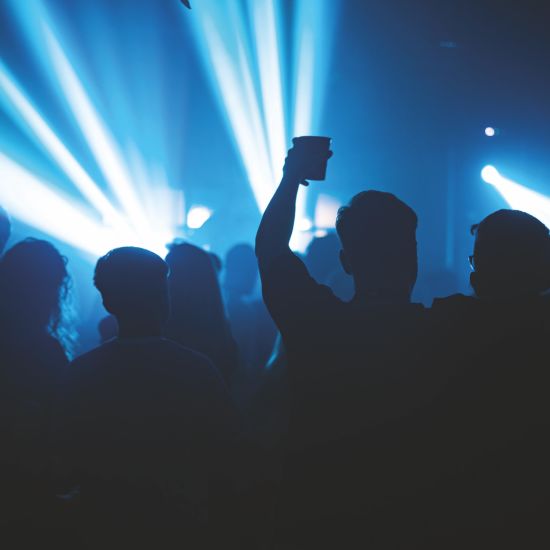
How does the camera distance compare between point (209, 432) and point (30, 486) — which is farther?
point (30, 486)

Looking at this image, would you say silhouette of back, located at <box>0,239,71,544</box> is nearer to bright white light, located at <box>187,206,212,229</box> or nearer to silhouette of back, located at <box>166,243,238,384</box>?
silhouette of back, located at <box>166,243,238,384</box>

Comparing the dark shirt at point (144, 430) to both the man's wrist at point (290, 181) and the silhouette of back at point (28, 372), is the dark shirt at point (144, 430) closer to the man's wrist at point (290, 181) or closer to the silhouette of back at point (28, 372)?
the silhouette of back at point (28, 372)

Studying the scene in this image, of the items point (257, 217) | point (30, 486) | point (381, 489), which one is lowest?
point (30, 486)

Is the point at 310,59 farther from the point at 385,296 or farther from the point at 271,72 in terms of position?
the point at 385,296

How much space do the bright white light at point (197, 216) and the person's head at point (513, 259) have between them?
7.42 metres

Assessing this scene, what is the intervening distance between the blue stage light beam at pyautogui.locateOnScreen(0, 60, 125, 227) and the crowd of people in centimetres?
491

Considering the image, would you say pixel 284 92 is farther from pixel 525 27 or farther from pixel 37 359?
pixel 37 359

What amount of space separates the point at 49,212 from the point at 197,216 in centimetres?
248

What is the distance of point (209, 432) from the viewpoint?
152 cm

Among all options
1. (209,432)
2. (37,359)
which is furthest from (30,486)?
(209,432)

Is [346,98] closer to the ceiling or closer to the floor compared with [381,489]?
closer to the ceiling

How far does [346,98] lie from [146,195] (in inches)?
138

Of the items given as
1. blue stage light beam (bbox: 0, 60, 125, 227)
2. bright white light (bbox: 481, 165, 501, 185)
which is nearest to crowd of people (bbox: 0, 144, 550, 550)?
blue stage light beam (bbox: 0, 60, 125, 227)

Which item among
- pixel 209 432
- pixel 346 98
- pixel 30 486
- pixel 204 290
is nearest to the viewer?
pixel 209 432
